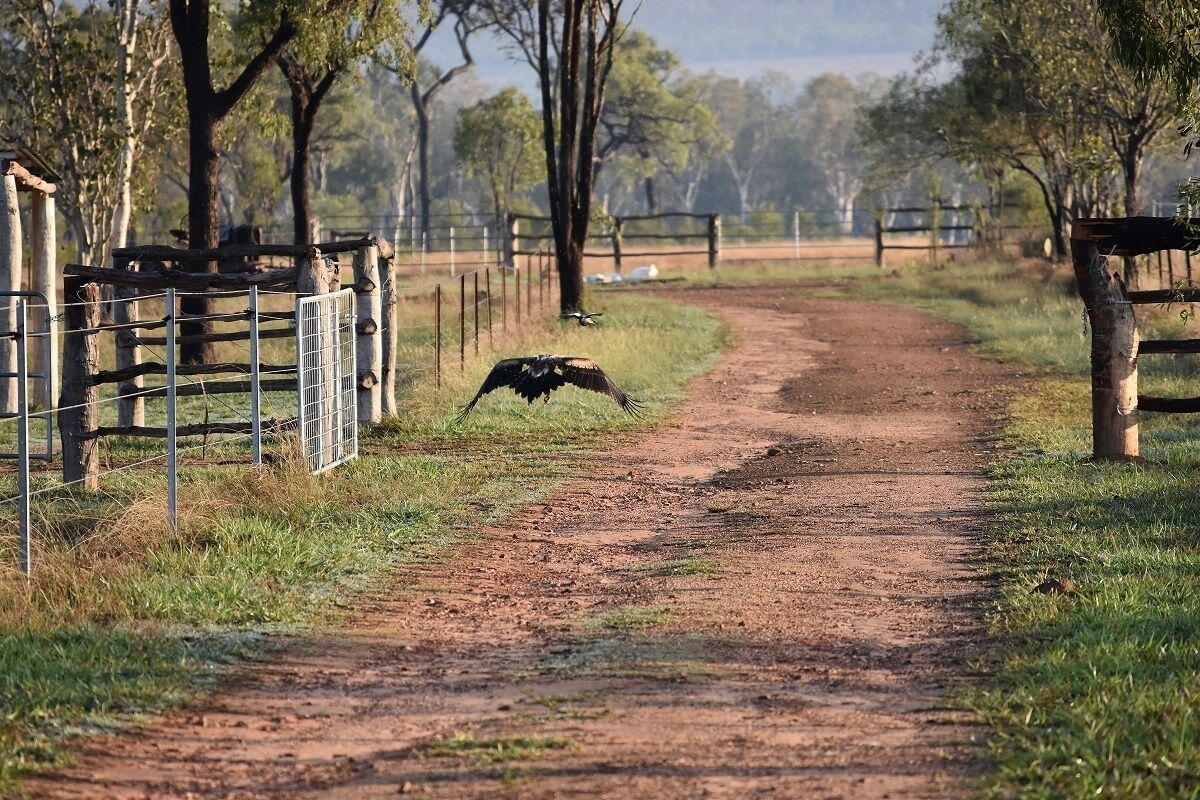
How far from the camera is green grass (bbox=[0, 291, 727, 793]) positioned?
19.9ft

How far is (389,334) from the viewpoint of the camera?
14703 mm

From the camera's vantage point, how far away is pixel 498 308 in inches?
1040

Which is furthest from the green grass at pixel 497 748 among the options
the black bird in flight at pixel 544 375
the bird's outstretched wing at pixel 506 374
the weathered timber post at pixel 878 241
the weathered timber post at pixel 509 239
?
the weathered timber post at pixel 878 241

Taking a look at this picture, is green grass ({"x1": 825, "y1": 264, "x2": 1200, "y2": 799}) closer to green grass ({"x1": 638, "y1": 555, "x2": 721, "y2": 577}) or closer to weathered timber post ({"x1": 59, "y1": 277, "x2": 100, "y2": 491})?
green grass ({"x1": 638, "y1": 555, "x2": 721, "y2": 577})

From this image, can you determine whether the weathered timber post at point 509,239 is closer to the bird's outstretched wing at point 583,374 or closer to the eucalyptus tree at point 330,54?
the eucalyptus tree at point 330,54

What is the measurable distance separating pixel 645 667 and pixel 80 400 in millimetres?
6598

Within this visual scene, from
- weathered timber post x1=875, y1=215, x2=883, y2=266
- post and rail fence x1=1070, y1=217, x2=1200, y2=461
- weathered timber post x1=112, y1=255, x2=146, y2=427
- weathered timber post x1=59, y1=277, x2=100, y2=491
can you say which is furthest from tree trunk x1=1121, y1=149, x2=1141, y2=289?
weathered timber post x1=59, y1=277, x2=100, y2=491

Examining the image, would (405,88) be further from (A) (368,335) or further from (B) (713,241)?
(A) (368,335)

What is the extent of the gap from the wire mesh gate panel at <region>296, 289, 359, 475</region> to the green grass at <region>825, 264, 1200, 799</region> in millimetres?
4895

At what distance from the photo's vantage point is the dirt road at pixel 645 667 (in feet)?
16.8

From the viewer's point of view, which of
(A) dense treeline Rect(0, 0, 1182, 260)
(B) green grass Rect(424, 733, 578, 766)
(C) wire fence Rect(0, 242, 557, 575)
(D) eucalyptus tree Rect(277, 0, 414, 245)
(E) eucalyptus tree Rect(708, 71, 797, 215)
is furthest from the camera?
(E) eucalyptus tree Rect(708, 71, 797, 215)

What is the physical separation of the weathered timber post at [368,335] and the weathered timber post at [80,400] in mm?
2860

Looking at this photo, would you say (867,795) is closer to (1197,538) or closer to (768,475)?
(1197,538)

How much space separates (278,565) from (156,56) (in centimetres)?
1848
